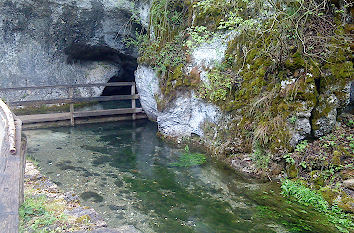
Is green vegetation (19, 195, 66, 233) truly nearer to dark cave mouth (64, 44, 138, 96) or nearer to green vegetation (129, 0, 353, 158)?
green vegetation (129, 0, 353, 158)

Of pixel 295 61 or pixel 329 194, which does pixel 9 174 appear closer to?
pixel 329 194

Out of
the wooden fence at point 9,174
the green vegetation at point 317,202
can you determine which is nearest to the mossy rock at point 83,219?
the wooden fence at point 9,174

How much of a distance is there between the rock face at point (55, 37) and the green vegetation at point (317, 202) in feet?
27.2

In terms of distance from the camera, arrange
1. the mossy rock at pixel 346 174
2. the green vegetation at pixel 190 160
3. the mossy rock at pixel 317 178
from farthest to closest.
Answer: the green vegetation at pixel 190 160 → the mossy rock at pixel 317 178 → the mossy rock at pixel 346 174

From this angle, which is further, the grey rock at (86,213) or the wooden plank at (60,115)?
the wooden plank at (60,115)

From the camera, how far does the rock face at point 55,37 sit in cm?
1204

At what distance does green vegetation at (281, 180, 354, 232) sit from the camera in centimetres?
512

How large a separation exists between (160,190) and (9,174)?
164 inches

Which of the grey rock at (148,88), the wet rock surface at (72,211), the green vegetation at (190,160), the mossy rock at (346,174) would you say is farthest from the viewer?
the grey rock at (148,88)

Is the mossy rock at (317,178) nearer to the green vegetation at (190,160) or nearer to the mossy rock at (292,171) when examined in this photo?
the mossy rock at (292,171)

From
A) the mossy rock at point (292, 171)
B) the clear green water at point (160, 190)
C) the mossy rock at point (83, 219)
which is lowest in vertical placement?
the clear green water at point (160, 190)

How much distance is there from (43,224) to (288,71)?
5.92 m

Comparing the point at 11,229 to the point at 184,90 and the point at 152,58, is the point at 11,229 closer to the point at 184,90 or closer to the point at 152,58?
the point at 184,90

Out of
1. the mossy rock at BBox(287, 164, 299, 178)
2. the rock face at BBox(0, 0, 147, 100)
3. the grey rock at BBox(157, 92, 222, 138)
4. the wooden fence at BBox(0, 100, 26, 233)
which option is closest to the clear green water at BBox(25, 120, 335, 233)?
the mossy rock at BBox(287, 164, 299, 178)
